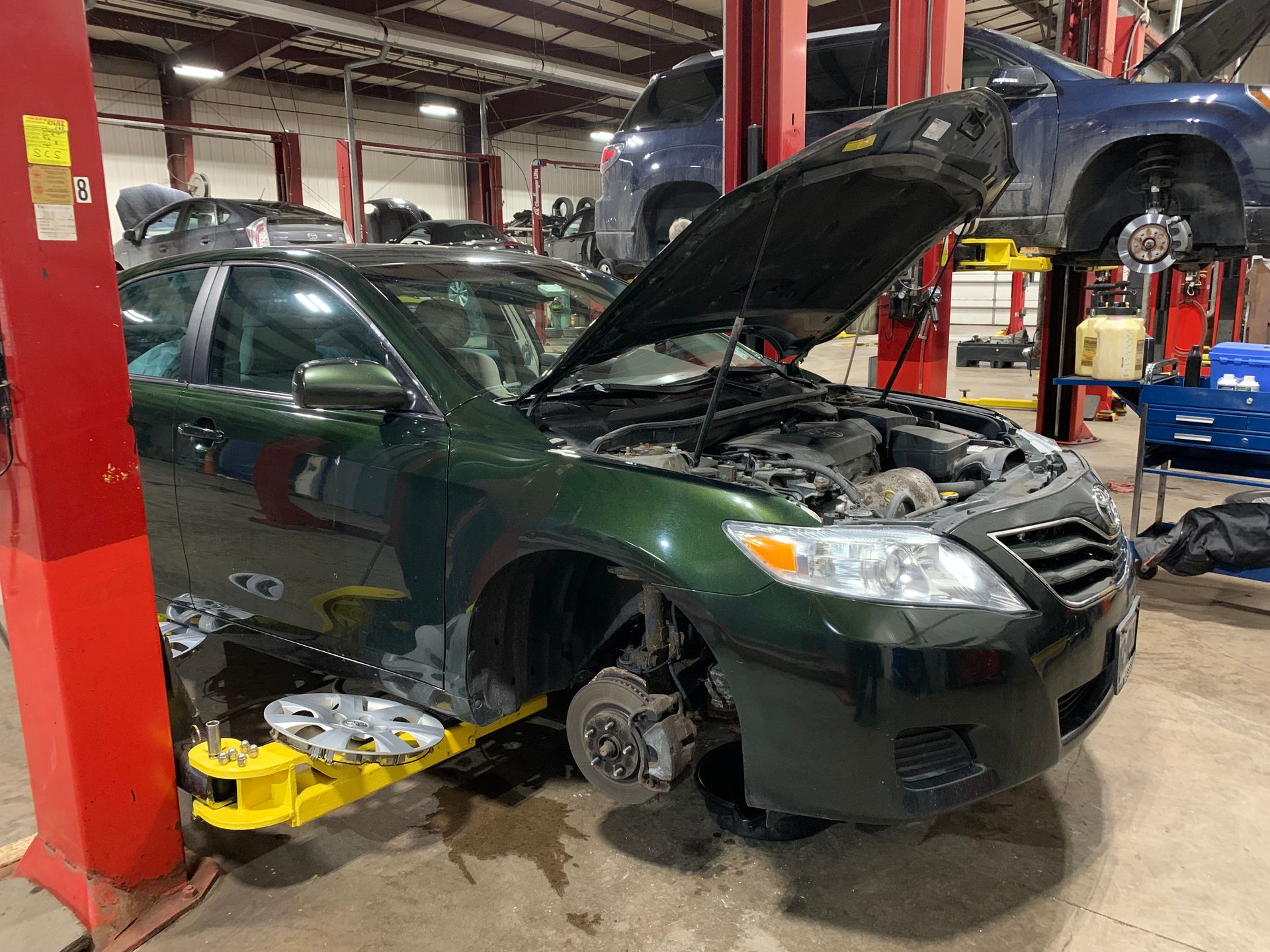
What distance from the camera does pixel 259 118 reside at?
59.2ft

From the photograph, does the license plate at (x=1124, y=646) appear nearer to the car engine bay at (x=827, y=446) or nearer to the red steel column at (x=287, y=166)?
the car engine bay at (x=827, y=446)

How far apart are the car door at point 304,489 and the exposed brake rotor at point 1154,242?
414 cm

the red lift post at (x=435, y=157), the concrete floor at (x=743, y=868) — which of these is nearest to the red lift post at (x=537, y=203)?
the red lift post at (x=435, y=157)

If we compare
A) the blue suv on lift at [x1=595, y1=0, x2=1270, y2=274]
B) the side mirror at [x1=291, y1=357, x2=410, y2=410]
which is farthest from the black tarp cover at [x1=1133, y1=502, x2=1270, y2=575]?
the side mirror at [x1=291, y1=357, x2=410, y2=410]

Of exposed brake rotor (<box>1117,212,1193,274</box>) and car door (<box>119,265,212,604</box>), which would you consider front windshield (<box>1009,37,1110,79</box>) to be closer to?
exposed brake rotor (<box>1117,212,1193,274</box>)

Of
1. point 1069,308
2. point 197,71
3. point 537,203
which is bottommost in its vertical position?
point 1069,308

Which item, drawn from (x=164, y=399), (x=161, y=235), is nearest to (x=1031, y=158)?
(x=164, y=399)

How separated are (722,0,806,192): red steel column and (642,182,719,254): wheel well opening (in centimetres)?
148

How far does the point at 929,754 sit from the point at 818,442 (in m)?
0.98

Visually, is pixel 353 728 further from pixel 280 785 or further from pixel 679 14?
pixel 679 14

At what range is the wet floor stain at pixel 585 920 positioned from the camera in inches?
79.0

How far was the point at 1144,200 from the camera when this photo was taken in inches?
190

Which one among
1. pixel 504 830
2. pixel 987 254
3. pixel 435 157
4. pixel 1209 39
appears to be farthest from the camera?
pixel 435 157

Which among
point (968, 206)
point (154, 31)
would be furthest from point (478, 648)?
point (154, 31)
